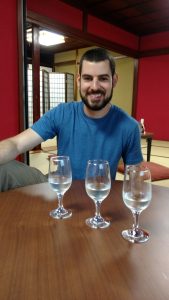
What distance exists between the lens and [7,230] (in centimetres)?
71

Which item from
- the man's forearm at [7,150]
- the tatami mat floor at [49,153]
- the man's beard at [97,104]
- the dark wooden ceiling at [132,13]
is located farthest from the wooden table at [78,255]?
the dark wooden ceiling at [132,13]

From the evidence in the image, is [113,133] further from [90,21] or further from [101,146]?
[90,21]

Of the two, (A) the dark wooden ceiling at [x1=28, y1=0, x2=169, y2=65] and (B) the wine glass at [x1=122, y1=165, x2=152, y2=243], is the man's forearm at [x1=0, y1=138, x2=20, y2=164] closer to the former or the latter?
(B) the wine glass at [x1=122, y1=165, x2=152, y2=243]

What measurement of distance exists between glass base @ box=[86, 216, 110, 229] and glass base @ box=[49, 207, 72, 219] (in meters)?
0.07

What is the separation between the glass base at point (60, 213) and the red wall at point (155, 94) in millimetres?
6381

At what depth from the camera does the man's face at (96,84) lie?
142 cm

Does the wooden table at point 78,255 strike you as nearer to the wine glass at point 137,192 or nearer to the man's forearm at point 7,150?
the wine glass at point 137,192

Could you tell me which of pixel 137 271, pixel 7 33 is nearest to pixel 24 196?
pixel 137 271

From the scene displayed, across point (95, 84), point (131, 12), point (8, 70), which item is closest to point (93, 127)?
point (95, 84)

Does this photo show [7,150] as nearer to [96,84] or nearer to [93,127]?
[93,127]

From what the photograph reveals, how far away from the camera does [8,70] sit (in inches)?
113

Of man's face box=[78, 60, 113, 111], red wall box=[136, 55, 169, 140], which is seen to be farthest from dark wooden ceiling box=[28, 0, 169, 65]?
man's face box=[78, 60, 113, 111]

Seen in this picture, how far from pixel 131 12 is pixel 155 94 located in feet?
7.90

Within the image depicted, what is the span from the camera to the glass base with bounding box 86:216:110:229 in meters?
0.75
